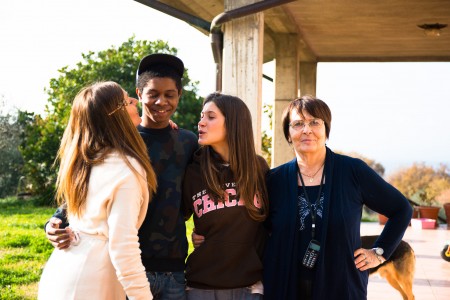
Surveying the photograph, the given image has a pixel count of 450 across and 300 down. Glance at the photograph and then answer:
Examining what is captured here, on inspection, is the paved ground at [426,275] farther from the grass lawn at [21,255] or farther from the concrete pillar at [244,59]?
the grass lawn at [21,255]

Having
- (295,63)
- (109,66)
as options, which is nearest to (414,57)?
(295,63)

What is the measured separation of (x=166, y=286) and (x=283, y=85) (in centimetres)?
865

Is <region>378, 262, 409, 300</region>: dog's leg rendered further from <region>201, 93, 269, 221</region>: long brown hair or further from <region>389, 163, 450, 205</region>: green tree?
<region>389, 163, 450, 205</region>: green tree

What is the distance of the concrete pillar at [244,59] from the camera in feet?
19.0

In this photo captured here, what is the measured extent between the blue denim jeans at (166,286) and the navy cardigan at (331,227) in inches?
14.2

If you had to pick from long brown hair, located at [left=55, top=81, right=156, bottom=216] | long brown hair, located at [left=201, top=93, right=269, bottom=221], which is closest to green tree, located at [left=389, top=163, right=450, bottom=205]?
long brown hair, located at [left=201, top=93, right=269, bottom=221]

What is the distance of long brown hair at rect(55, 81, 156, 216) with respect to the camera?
256cm

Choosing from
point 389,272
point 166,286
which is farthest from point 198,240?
point 389,272

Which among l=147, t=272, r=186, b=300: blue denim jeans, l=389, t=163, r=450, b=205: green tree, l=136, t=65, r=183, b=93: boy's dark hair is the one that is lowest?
l=389, t=163, r=450, b=205: green tree

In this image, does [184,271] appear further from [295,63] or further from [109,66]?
[109,66]

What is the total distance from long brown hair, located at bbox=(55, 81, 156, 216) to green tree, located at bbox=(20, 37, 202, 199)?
675 inches

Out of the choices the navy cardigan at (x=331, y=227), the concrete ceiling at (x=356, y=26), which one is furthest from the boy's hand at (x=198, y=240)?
the concrete ceiling at (x=356, y=26)

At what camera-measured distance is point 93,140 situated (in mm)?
2594

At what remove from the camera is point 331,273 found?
2980mm
